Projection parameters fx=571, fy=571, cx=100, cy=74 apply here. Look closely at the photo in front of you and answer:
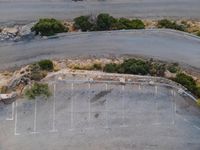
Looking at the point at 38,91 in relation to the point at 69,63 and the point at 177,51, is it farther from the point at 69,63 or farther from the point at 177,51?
the point at 177,51

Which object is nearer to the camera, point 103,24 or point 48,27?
point 48,27

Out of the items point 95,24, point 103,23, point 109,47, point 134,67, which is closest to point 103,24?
point 103,23

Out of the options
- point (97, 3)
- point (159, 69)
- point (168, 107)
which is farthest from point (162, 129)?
point (97, 3)

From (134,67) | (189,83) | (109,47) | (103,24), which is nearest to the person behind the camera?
(189,83)

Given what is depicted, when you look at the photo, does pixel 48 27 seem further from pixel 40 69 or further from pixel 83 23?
pixel 40 69

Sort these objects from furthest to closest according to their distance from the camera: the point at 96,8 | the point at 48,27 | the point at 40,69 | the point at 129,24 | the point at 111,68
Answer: the point at 96,8 < the point at 129,24 < the point at 48,27 < the point at 111,68 < the point at 40,69

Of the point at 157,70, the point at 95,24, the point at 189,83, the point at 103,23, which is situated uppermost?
the point at 103,23
